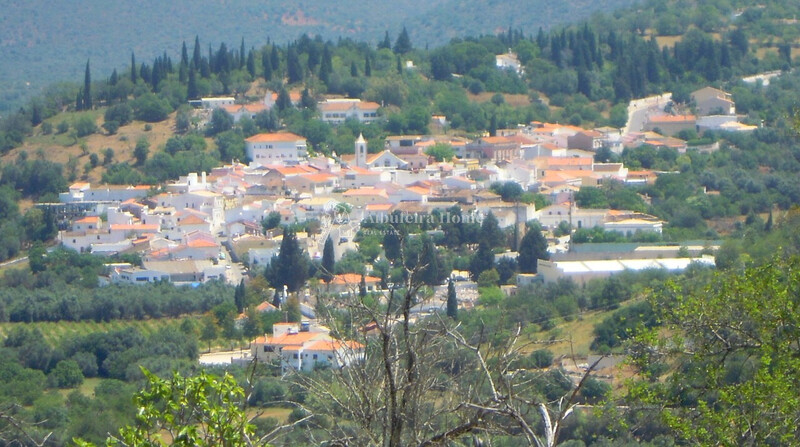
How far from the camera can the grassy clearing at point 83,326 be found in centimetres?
2756

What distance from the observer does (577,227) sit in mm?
34531

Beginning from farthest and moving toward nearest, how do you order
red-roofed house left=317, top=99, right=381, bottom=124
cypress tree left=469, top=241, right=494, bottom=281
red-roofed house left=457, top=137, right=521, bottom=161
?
red-roofed house left=317, top=99, right=381, bottom=124, red-roofed house left=457, top=137, right=521, bottom=161, cypress tree left=469, top=241, right=494, bottom=281

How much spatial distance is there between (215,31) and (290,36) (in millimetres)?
5073

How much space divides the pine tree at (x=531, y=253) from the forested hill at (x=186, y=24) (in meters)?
61.4

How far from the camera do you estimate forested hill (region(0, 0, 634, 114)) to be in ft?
317

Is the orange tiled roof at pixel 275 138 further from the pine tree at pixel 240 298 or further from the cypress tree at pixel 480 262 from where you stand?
the pine tree at pixel 240 298

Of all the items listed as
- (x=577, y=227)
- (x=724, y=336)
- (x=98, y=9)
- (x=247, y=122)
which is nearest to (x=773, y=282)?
(x=724, y=336)

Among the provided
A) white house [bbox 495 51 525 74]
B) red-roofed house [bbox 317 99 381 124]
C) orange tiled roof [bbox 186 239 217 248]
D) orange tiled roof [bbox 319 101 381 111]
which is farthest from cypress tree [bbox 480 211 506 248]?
white house [bbox 495 51 525 74]

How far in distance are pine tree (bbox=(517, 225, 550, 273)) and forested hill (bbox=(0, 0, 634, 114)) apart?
2416 inches

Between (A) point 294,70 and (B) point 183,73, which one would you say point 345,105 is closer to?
(A) point 294,70

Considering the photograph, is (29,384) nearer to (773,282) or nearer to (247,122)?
(773,282)

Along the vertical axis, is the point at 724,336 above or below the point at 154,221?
above

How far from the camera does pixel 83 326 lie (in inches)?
1115

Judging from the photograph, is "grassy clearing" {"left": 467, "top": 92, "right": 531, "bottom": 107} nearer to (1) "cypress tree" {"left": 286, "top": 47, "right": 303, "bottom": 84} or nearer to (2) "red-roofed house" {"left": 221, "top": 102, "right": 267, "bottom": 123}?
(1) "cypress tree" {"left": 286, "top": 47, "right": 303, "bottom": 84}
